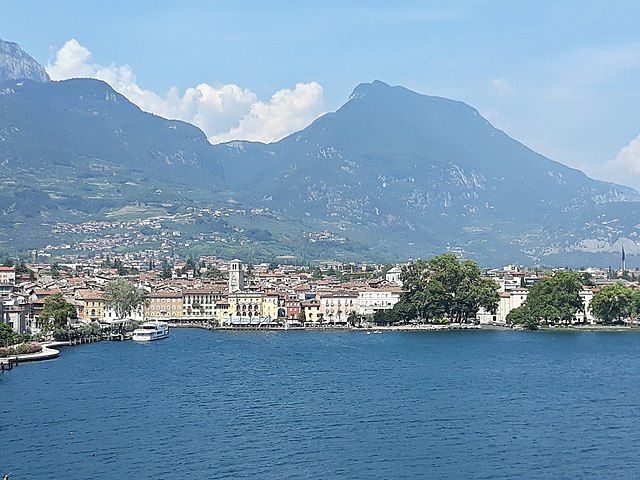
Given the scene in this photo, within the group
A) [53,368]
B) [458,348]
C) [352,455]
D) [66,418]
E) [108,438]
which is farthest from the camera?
[458,348]

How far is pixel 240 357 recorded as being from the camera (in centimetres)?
4625

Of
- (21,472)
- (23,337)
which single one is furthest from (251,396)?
(23,337)

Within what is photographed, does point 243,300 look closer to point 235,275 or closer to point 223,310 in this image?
point 223,310

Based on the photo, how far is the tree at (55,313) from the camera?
53.6 m

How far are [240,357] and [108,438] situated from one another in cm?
2112

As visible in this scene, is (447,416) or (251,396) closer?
(447,416)

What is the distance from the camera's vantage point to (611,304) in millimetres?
65500

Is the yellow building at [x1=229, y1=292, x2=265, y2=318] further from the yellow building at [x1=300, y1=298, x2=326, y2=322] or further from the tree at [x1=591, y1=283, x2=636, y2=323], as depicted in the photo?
the tree at [x1=591, y1=283, x2=636, y2=323]

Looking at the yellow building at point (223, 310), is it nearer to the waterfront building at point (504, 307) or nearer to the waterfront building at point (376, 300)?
the waterfront building at point (376, 300)

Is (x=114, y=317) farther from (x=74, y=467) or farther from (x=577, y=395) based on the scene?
(x=74, y=467)

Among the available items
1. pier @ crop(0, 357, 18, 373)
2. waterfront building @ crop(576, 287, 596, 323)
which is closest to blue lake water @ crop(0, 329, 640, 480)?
pier @ crop(0, 357, 18, 373)

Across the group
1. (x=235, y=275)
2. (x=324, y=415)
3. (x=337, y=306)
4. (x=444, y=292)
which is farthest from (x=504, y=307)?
(x=324, y=415)

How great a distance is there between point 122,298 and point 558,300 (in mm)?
25798

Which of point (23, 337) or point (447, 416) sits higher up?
point (23, 337)
